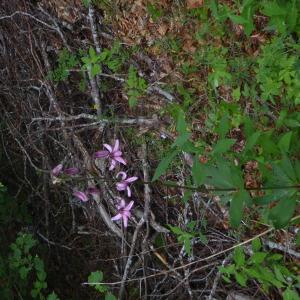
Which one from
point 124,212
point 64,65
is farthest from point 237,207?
point 64,65

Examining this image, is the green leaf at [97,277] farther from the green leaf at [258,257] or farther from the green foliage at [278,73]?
the green foliage at [278,73]

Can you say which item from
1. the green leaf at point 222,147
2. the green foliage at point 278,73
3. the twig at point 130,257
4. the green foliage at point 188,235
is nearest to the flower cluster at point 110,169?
Answer: the twig at point 130,257

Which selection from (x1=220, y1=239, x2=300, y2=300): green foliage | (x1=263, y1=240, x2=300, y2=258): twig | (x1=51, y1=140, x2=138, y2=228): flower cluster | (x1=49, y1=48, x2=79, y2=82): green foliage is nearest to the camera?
(x1=51, y1=140, x2=138, y2=228): flower cluster

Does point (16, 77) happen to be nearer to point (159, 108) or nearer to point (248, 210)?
point (159, 108)

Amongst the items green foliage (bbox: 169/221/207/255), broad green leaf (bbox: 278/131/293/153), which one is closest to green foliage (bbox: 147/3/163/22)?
green foliage (bbox: 169/221/207/255)

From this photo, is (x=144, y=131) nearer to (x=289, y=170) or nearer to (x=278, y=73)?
(x=278, y=73)

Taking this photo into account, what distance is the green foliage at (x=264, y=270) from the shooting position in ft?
6.91

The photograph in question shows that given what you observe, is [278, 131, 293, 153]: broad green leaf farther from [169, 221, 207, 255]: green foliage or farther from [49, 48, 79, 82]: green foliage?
[49, 48, 79, 82]: green foliage

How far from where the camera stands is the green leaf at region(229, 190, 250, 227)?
1.32 meters

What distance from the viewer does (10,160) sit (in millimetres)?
3422

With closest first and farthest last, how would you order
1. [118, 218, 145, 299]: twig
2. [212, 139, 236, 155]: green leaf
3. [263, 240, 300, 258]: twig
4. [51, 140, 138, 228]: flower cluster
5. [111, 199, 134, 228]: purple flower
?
[212, 139, 236, 155]: green leaf < [51, 140, 138, 228]: flower cluster < [263, 240, 300, 258]: twig < [111, 199, 134, 228]: purple flower < [118, 218, 145, 299]: twig

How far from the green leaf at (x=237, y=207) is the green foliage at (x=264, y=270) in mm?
913

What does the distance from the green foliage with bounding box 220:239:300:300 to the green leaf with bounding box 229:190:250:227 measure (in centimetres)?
91

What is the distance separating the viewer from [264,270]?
2156mm
